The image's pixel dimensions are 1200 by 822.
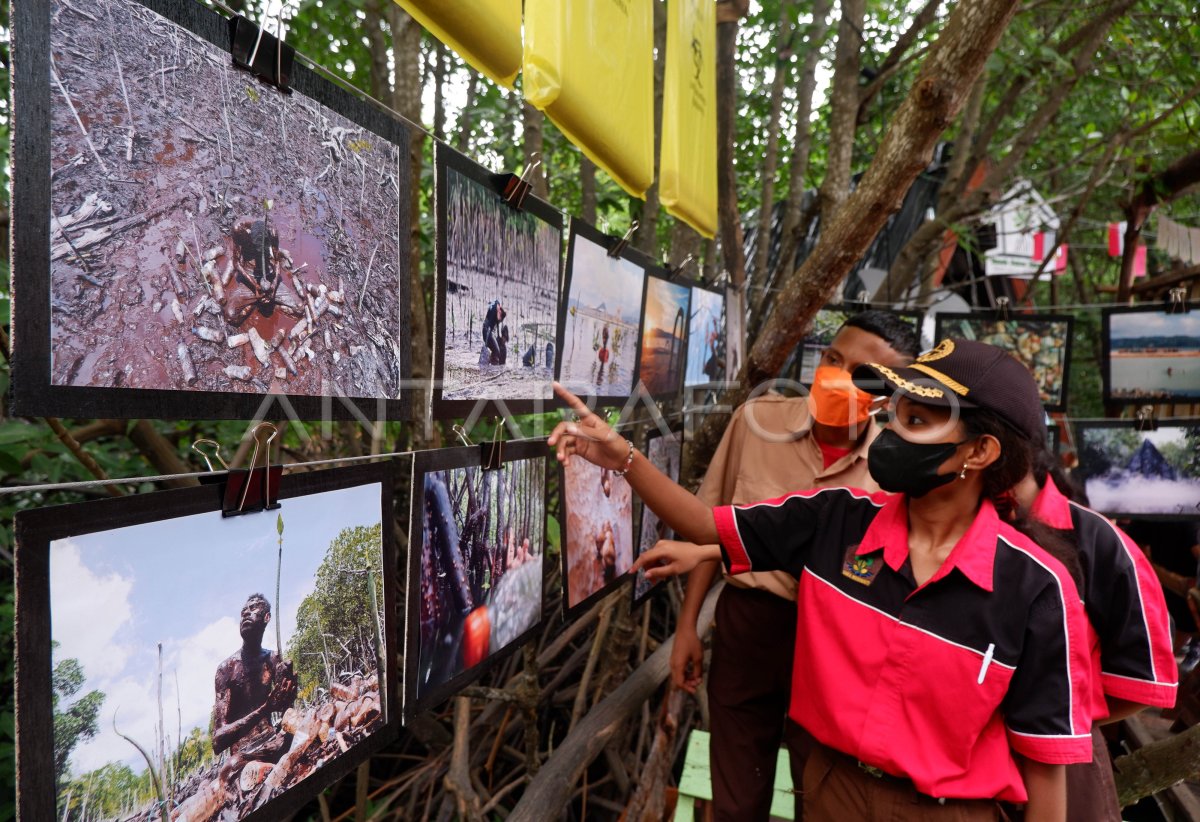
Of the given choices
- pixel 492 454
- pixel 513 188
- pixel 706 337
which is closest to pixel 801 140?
pixel 706 337

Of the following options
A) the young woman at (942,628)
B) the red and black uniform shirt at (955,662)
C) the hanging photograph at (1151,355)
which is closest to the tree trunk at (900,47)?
the hanging photograph at (1151,355)

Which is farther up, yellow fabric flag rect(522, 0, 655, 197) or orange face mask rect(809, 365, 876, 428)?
yellow fabric flag rect(522, 0, 655, 197)

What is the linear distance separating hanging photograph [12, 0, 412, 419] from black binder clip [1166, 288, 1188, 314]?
14.8 ft

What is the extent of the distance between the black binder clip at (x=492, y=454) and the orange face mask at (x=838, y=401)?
→ 1.06 m

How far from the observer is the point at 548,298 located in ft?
5.93

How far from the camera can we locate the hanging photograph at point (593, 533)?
6.56 ft

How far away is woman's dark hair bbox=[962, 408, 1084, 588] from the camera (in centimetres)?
152

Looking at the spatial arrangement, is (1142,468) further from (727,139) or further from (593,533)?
(593,533)

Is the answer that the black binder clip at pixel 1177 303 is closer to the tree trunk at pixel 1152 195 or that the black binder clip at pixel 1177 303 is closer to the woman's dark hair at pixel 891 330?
the tree trunk at pixel 1152 195

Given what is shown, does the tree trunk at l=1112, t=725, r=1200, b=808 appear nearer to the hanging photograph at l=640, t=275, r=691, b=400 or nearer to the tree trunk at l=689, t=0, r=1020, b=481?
the tree trunk at l=689, t=0, r=1020, b=481

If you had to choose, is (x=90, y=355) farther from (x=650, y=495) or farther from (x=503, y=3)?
(x=650, y=495)

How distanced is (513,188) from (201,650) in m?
1.04

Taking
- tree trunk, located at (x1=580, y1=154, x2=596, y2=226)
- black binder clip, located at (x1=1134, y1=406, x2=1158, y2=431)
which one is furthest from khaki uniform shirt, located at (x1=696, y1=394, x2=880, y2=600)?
black binder clip, located at (x1=1134, y1=406, x2=1158, y2=431)

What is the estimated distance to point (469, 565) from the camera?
1.59 m
